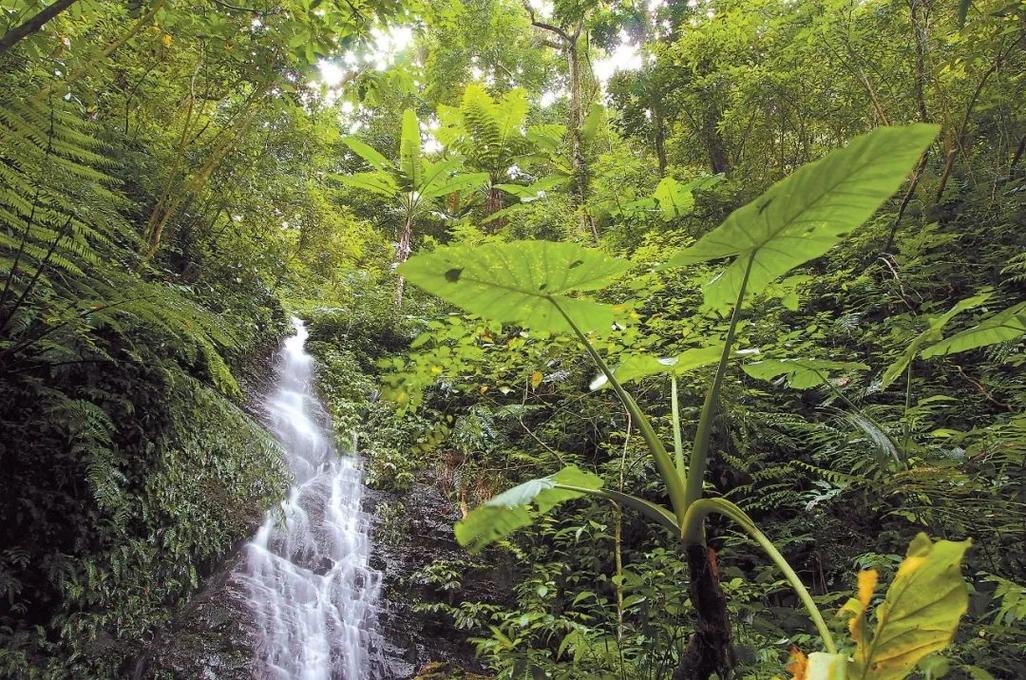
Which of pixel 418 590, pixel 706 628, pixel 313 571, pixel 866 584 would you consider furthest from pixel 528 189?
pixel 866 584

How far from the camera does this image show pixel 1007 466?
212 centimetres

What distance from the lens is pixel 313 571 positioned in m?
4.18

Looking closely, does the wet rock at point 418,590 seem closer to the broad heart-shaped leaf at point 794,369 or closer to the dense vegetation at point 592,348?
the dense vegetation at point 592,348

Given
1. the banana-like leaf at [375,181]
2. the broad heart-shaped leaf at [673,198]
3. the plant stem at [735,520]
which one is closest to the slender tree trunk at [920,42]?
the broad heart-shaped leaf at [673,198]

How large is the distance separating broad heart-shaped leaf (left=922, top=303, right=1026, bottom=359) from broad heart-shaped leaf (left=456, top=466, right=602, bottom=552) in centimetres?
127

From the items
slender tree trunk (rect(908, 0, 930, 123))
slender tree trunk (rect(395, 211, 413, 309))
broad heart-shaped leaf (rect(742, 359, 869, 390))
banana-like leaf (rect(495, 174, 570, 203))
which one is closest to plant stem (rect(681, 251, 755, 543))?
broad heart-shaped leaf (rect(742, 359, 869, 390))

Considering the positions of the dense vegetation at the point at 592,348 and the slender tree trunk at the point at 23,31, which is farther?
the slender tree trunk at the point at 23,31

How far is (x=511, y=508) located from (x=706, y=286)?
1017 millimetres

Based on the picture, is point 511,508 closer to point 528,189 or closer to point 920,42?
point 920,42

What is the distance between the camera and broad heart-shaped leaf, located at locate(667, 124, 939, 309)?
3.35ft

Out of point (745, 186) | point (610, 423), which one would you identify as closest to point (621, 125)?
point (745, 186)

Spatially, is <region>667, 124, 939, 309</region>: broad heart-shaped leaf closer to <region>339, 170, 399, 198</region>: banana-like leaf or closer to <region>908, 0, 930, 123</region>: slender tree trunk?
<region>908, 0, 930, 123</region>: slender tree trunk

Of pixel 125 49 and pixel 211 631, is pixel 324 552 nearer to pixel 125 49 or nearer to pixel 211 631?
pixel 211 631

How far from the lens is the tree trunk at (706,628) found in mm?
1218
